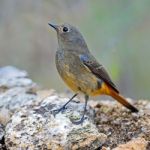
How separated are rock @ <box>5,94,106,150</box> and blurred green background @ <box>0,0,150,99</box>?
2.42 m

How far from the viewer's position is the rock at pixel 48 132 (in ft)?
20.1

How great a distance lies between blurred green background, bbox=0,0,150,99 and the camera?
8.89 meters

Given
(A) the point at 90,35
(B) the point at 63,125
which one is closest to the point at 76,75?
(B) the point at 63,125

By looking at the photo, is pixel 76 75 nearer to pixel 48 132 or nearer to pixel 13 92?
pixel 13 92

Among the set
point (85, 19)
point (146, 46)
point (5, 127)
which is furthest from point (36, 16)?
point (5, 127)

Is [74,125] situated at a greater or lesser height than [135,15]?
lesser

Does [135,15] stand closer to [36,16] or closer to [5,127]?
[36,16]

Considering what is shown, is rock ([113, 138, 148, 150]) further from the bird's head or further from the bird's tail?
the bird's head

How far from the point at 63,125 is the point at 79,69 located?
117cm

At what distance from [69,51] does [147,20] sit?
6.04 ft

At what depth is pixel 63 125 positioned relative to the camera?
20.9ft

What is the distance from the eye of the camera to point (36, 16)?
967cm

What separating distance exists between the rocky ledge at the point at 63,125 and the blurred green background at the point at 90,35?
131cm

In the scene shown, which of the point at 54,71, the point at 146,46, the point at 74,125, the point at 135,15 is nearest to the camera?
the point at 74,125
